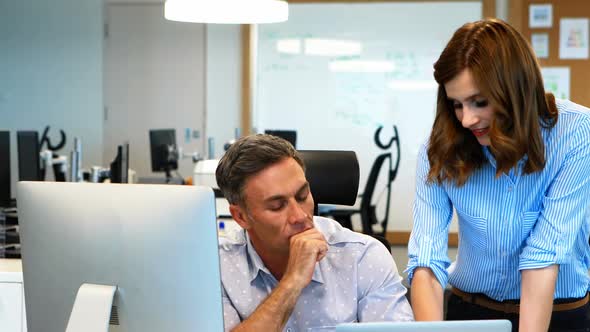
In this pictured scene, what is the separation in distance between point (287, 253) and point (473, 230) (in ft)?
1.39

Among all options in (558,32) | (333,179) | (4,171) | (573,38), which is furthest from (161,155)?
(333,179)

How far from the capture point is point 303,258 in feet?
5.70

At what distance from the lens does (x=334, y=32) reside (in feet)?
Result: 25.6

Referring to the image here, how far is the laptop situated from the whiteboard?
6623mm

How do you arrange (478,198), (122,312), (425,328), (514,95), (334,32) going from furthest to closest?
(334,32), (478,198), (514,95), (122,312), (425,328)

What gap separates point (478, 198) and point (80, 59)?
6.90 metres

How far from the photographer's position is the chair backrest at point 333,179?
225 centimetres

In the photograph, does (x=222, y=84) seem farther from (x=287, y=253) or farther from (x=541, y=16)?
(x=287, y=253)

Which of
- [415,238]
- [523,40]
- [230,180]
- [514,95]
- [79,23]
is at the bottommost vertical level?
[415,238]

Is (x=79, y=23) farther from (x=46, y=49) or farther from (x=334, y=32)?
(x=334, y=32)

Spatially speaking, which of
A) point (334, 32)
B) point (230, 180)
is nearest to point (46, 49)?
point (334, 32)

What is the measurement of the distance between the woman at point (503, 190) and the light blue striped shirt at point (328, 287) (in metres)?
0.08

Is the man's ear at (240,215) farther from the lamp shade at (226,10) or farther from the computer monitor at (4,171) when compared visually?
the computer monitor at (4,171)

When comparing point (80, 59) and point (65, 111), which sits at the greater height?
point (80, 59)
